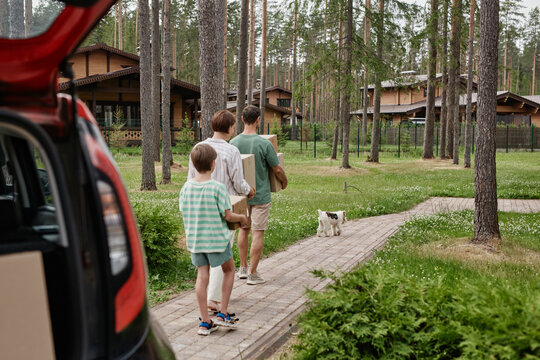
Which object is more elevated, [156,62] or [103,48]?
[103,48]

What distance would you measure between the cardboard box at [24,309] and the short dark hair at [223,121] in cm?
428

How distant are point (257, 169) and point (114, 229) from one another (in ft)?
16.0

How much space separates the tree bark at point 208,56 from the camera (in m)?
9.95

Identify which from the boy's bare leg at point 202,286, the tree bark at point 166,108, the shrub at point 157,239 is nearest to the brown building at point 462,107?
the tree bark at point 166,108

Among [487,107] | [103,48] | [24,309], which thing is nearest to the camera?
[24,309]

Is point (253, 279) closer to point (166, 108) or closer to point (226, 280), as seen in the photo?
point (226, 280)

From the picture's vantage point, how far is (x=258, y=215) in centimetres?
698

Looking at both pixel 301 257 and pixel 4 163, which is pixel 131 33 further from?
pixel 4 163

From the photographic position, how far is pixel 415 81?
30.2 metres

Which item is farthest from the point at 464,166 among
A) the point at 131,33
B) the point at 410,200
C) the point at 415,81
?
the point at 131,33

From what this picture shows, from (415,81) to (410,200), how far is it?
1549 cm

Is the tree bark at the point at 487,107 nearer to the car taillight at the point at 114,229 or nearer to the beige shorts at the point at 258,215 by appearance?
the beige shorts at the point at 258,215

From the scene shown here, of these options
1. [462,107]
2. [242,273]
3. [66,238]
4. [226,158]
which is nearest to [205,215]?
[226,158]

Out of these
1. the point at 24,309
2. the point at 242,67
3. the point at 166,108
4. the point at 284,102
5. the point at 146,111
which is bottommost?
the point at 24,309
